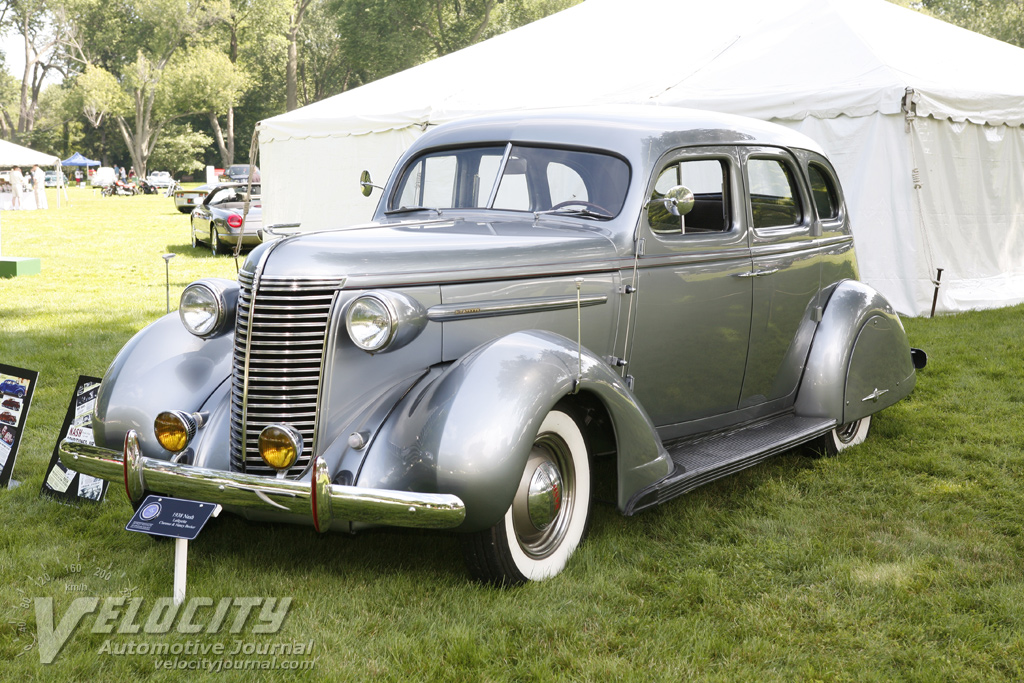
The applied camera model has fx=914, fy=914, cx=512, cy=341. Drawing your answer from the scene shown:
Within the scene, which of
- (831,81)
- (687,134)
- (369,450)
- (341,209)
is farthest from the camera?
(341,209)

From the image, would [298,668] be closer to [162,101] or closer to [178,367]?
[178,367]

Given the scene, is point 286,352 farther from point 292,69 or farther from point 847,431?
point 292,69

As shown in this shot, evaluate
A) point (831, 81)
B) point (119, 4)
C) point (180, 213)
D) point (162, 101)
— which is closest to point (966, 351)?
point (831, 81)

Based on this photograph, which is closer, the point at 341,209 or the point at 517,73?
the point at 517,73

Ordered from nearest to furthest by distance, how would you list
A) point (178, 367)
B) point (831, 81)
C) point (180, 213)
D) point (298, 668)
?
point (298, 668) < point (178, 367) < point (831, 81) < point (180, 213)

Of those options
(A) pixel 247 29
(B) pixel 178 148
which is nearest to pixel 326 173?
(A) pixel 247 29

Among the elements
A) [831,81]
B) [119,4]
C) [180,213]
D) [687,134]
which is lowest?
[180,213]

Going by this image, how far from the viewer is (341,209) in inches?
565

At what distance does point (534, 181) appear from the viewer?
4.38 m

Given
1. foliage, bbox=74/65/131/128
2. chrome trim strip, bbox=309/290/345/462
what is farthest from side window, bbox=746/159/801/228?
foliage, bbox=74/65/131/128

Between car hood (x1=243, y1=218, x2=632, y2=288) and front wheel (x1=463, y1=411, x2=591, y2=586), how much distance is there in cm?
67

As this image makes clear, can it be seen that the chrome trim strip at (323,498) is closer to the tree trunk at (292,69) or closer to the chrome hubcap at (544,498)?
the chrome hubcap at (544,498)

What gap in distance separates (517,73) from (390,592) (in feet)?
32.8

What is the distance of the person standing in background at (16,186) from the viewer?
103 feet
